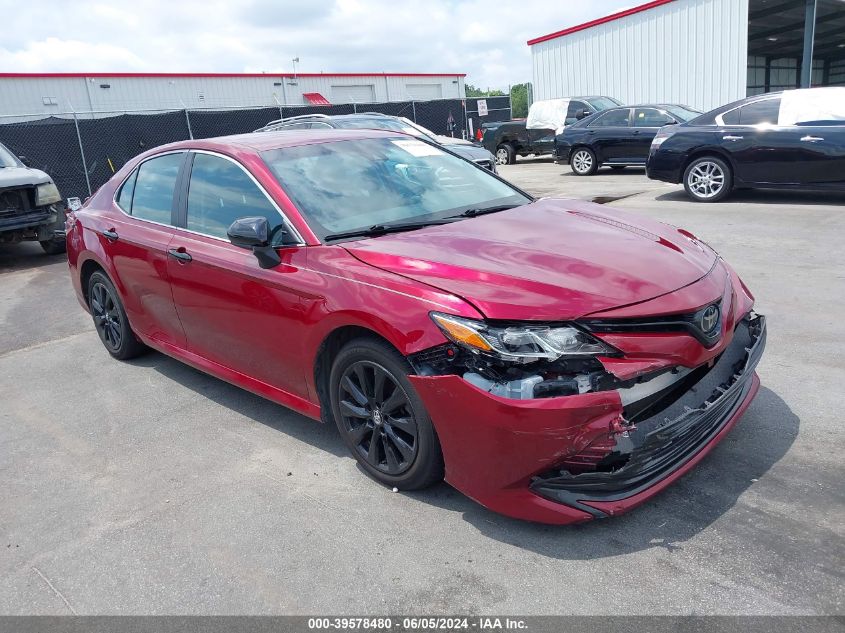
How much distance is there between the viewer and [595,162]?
16203 millimetres

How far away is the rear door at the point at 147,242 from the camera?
4.42 m

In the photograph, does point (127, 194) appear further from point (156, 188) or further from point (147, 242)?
point (147, 242)

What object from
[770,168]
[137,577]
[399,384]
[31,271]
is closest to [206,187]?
[399,384]

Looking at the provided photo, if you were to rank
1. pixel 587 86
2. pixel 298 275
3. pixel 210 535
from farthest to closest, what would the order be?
pixel 587 86
pixel 298 275
pixel 210 535

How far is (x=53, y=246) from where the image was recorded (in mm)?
10789

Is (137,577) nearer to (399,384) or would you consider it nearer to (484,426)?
(399,384)

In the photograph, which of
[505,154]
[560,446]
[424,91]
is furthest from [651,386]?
[424,91]

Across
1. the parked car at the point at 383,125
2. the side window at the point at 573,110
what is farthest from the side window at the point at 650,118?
the parked car at the point at 383,125

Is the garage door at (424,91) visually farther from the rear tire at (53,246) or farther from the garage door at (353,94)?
the rear tire at (53,246)

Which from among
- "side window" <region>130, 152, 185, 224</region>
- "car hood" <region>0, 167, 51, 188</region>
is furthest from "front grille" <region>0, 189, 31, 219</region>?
"side window" <region>130, 152, 185, 224</region>

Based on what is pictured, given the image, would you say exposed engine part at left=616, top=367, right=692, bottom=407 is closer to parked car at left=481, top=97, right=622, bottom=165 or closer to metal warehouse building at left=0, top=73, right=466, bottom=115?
parked car at left=481, top=97, right=622, bottom=165

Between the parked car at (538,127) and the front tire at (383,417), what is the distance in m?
16.8

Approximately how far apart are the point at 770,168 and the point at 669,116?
5.47 metres

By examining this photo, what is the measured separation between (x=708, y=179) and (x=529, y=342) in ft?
30.3
